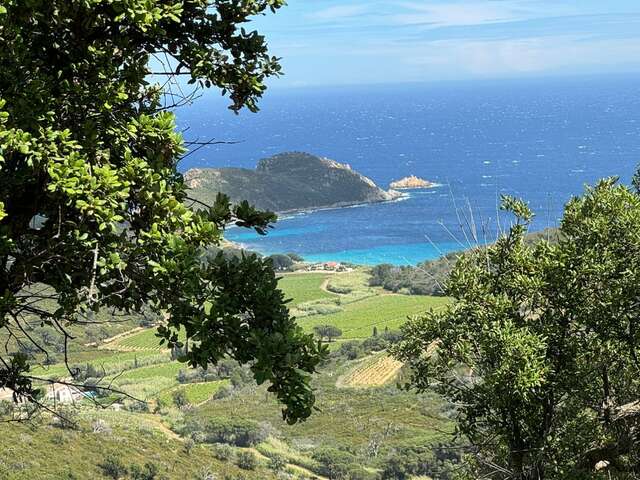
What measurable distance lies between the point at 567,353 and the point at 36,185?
5226mm

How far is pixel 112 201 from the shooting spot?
3.02 m

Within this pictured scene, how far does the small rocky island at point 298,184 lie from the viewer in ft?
334

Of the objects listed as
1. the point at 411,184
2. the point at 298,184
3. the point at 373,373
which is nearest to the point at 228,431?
the point at 373,373

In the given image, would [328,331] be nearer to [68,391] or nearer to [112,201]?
[68,391]

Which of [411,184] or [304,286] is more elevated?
[411,184]

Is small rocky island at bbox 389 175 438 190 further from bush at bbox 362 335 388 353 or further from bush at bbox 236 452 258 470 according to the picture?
bush at bbox 236 452 258 470

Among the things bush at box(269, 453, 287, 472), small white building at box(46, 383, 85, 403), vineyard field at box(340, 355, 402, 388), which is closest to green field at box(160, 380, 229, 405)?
vineyard field at box(340, 355, 402, 388)

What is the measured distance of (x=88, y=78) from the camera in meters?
3.40

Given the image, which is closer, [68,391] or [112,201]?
[112,201]

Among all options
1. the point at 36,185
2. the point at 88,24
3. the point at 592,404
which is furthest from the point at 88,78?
the point at 592,404

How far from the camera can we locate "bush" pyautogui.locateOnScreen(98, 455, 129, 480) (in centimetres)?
1945

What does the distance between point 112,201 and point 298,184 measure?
108m

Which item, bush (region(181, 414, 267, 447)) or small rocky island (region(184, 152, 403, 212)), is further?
small rocky island (region(184, 152, 403, 212))

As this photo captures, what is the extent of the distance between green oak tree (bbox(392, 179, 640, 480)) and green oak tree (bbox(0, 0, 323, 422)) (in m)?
3.50
